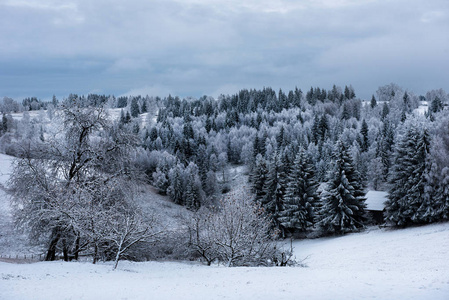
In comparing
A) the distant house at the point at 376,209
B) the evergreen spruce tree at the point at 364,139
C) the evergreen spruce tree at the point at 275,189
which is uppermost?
the evergreen spruce tree at the point at 364,139

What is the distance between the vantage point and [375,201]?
4538 cm

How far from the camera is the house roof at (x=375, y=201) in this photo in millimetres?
43438

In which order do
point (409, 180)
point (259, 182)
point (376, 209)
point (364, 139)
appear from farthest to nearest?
point (364, 139), point (259, 182), point (376, 209), point (409, 180)

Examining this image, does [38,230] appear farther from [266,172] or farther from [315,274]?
[266,172]

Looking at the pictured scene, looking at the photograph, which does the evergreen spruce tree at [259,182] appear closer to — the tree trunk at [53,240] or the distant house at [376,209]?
the distant house at [376,209]

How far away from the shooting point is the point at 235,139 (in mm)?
120625

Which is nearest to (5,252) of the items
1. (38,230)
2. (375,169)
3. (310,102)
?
(38,230)

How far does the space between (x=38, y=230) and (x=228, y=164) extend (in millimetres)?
98902

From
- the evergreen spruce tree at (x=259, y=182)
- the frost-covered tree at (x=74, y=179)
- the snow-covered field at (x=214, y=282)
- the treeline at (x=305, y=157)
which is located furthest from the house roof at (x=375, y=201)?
the frost-covered tree at (x=74, y=179)

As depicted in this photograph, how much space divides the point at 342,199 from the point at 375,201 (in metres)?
9.98

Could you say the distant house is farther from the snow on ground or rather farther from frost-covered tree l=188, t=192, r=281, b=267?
frost-covered tree l=188, t=192, r=281, b=267

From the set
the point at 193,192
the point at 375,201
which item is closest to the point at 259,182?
the point at 375,201

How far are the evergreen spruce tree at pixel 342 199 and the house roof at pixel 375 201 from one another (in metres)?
3.97

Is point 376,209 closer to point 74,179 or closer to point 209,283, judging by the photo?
point 209,283
